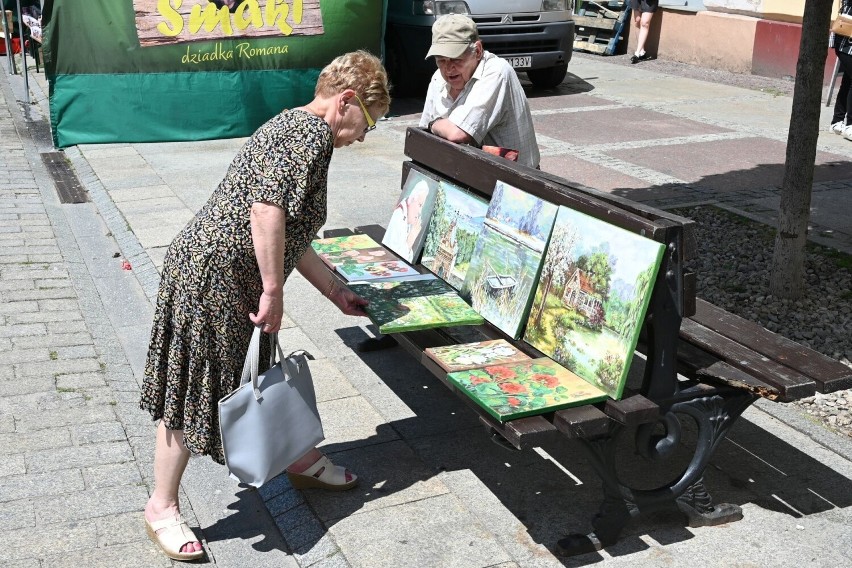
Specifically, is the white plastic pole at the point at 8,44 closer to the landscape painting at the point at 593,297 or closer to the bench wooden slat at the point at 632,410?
the landscape painting at the point at 593,297

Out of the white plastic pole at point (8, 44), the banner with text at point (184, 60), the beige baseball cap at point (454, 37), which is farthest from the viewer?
the white plastic pole at point (8, 44)

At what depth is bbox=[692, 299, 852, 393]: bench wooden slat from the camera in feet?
11.5

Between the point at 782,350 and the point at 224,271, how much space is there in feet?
6.79

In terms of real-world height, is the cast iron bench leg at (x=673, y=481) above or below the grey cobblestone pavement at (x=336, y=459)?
above

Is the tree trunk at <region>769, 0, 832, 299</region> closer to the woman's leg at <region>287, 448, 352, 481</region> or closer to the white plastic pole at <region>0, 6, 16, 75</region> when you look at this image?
the woman's leg at <region>287, 448, 352, 481</region>

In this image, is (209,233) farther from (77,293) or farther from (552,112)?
(552,112)

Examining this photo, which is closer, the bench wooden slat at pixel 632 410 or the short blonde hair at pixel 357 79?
the bench wooden slat at pixel 632 410

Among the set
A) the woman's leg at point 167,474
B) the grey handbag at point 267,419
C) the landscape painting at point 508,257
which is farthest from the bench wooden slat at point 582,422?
the woman's leg at point 167,474

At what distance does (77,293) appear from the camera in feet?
20.5

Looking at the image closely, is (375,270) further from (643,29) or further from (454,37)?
(643,29)

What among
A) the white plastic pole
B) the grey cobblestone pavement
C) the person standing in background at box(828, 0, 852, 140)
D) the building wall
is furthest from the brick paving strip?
the building wall

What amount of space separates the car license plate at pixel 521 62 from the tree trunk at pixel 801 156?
702cm

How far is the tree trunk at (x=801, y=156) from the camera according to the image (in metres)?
5.71

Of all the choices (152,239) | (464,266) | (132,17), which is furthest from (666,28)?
(464,266)
